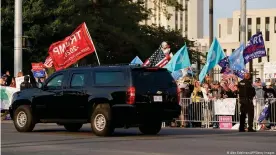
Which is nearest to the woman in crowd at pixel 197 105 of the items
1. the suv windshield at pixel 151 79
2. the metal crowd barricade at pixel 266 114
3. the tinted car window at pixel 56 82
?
the metal crowd barricade at pixel 266 114

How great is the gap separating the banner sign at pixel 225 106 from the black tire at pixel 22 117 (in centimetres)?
688

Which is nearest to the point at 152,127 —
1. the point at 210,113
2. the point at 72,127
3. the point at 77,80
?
the point at 77,80

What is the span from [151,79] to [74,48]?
9733mm

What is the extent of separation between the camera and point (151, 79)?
18.5 m

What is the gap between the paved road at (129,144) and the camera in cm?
1412

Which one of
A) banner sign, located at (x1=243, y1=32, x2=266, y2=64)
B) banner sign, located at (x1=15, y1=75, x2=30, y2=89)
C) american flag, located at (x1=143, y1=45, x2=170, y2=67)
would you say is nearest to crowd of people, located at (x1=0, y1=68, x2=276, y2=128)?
banner sign, located at (x1=243, y1=32, x2=266, y2=64)

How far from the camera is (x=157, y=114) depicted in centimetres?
1838

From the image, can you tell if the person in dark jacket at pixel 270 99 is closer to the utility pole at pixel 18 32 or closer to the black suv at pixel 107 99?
the black suv at pixel 107 99

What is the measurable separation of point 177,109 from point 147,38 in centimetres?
3461

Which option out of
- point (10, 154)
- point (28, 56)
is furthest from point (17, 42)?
point (10, 154)

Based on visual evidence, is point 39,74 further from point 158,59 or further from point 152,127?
point 152,127

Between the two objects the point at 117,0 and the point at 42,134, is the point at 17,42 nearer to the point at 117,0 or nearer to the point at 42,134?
the point at 42,134

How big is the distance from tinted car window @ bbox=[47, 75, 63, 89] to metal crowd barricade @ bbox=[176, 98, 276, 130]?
661cm

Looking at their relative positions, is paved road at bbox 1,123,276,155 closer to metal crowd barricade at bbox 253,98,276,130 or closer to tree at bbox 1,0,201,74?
metal crowd barricade at bbox 253,98,276,130
